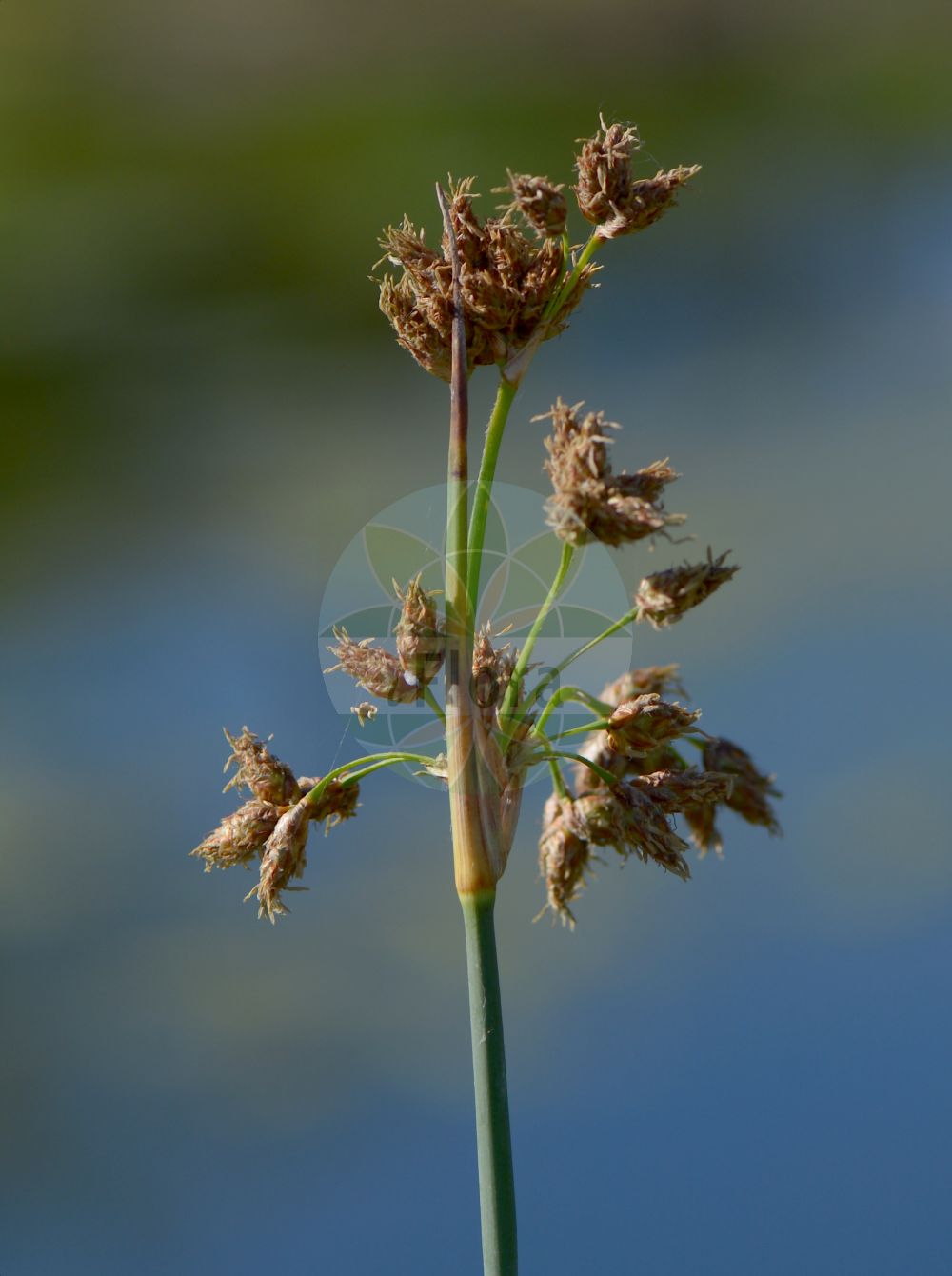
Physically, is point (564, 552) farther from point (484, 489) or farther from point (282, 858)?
point (282, 858)

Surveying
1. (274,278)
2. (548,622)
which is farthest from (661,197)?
(274,278)

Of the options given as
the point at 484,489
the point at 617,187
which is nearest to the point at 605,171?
the point at 617,187

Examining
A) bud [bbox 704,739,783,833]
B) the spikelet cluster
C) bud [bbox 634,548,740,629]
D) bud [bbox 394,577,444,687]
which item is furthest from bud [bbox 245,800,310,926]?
bud [bbox 704,739,783,833]

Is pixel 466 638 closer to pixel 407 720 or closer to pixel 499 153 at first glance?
pixel 407 720

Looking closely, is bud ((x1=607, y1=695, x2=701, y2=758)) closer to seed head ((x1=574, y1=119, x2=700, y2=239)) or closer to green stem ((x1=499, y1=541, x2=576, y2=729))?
green stem ((x1=499, y1=541, x2=576, y2=729))

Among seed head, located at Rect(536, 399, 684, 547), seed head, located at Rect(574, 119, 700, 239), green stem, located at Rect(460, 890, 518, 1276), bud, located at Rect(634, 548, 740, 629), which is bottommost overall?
green stem, located at Rect(460, 890, 518, 1276)

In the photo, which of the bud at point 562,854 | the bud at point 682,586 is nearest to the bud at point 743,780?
the bud at point 562,854
